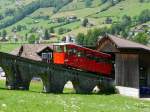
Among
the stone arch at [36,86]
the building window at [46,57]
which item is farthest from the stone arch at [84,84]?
the building window at [46,57]

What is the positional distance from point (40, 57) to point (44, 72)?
4382 cm

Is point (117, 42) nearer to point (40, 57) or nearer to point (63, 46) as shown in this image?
point (63, 46)

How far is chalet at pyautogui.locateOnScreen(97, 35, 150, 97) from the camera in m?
59.1

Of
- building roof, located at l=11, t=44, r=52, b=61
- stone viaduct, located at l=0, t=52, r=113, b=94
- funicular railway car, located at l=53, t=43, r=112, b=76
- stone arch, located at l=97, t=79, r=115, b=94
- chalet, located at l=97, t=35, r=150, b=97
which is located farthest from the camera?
building roof, located at l=11, t=44, r=52, b=61

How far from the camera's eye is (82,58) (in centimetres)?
5906

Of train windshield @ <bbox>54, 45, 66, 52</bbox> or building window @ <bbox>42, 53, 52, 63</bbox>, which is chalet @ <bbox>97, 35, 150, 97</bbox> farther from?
building window @ <bbox>42, 53, 52, 63</bbox>

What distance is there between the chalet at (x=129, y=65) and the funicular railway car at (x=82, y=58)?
1.51 meters

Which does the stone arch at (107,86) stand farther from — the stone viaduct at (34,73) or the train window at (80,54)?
the train window at (80,54)

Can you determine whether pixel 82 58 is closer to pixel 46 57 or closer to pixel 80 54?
pixel 80 54

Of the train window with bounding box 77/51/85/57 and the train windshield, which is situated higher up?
the train windshield

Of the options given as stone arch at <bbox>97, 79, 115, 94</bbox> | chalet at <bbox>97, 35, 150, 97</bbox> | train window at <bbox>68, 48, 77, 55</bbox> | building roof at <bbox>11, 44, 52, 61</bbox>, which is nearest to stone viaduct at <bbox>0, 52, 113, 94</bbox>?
train window at <bbox>68, 48, 77, 55</bbox>

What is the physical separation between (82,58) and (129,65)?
6523mm

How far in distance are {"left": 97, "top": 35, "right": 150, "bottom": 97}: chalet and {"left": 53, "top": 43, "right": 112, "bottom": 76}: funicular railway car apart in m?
1.51

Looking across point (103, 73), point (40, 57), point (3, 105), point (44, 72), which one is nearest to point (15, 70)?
point (44, 72)
